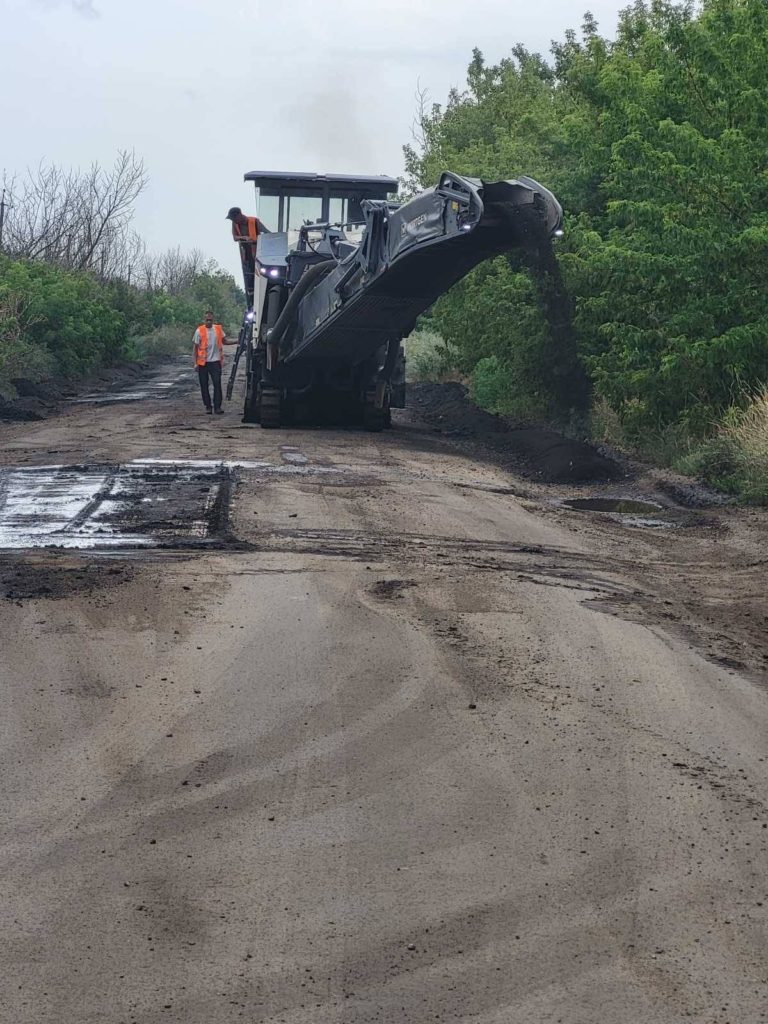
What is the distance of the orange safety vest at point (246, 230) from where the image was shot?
73.8 feet

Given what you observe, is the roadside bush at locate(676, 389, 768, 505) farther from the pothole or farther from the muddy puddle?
the muddy puddle

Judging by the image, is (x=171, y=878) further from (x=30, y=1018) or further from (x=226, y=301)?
(x=226, y=301)

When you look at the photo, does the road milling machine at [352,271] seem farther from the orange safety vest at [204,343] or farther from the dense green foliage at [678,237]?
the dense green foliage at [678,237]

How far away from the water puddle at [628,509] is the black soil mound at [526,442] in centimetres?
178

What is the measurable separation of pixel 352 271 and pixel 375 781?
13180mm

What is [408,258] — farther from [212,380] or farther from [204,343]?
[212,380]

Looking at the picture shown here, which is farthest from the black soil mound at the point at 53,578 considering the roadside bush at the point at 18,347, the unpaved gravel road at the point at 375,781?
the roadside bush at the point at 18,347

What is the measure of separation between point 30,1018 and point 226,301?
102 m

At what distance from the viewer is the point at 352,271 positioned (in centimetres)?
1809

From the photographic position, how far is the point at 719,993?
401 cm

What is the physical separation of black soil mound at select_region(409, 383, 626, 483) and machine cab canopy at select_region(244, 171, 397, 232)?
13.7 feet

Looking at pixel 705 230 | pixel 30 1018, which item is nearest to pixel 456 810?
pixel 30 1018

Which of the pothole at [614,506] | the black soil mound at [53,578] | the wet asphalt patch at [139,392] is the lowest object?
the wet asphalt patch at [139,392]

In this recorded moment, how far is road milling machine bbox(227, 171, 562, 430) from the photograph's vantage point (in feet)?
51.9
